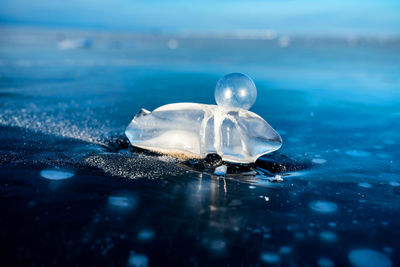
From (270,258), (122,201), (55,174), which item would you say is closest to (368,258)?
(270,258)

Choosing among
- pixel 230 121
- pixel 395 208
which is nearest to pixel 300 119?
pixel 230 121

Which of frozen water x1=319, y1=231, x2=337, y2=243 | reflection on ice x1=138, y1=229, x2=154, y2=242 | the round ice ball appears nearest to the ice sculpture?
the round ice ball

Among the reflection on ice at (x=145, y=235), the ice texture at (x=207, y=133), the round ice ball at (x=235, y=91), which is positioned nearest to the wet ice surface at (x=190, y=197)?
the reflection on ice at (x=145, y=235)

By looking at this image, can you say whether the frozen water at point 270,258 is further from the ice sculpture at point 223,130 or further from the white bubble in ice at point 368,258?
the ice sculpture at point 223,130

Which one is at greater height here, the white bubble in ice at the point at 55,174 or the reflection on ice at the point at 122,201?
the white bubble in ice at the point at 55,174

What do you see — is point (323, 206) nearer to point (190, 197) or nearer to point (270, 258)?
point (270, 258)

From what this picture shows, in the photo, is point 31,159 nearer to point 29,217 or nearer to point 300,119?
point 29,217
